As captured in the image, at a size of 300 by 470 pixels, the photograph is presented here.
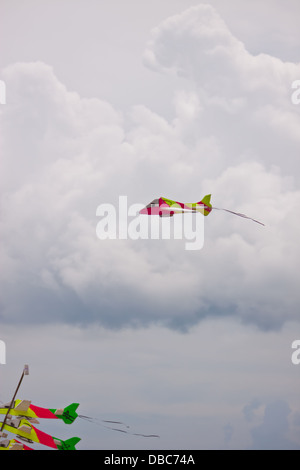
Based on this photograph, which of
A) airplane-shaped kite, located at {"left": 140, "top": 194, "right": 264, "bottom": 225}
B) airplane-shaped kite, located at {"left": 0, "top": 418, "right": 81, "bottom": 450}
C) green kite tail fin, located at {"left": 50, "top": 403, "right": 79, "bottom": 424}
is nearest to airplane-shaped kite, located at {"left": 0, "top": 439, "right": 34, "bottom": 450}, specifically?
airplane-shaped kite, located at {"left": 0, "top": 418, "right": 81, "bottom": 450}

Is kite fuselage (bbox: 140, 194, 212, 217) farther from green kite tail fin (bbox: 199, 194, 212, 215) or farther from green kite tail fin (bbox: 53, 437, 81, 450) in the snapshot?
green kite tail fin (bbox: 53, 437, 81, 450)

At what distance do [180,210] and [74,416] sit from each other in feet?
43.9

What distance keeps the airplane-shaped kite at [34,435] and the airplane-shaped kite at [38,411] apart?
15.7 inches

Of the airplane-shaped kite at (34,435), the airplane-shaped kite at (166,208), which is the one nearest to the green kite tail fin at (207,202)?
the airplane-shaped kite at (166,208)

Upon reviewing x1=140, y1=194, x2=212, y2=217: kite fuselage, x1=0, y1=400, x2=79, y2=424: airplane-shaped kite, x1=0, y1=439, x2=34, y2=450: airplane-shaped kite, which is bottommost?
x1=0, y1=439, x2=34, y2=450: airplane-shaped kite

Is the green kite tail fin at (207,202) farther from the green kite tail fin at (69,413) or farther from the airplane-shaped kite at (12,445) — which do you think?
the airplane-shaped kite at (12,445)

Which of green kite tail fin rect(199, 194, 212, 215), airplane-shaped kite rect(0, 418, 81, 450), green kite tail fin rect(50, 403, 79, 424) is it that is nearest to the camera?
airplane-shaped kite rect(0, 418, 81, 450)

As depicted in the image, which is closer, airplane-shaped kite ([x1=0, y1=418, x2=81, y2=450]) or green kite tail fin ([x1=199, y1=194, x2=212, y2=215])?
airplane-shaped kite ([x1=0, y1=418, x2=81, y2=450])

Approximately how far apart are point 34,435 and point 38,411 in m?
1.49

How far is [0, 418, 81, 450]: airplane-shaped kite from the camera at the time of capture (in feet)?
127

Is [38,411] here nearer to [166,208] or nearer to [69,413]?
[69,413]

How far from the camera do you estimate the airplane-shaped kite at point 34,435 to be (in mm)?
38656

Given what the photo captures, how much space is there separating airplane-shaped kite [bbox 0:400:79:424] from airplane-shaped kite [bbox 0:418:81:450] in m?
0.40
